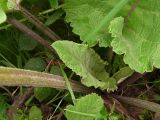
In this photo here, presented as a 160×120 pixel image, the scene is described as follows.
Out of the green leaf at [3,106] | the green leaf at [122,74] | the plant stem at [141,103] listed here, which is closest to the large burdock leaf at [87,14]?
the green leaf at [122,74]

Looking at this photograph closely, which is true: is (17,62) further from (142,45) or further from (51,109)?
(142,45)

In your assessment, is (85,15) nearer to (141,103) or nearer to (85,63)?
(85,63)

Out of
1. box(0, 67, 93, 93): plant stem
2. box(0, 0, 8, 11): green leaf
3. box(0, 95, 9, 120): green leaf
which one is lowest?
box(0, 95, 9, 120): green leaf

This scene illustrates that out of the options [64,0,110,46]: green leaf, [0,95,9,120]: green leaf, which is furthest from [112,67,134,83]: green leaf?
[0,95,9,120]: green leaf

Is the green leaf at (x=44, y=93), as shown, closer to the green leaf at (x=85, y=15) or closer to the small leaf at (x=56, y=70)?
the small leaf at (x=56, y=70)

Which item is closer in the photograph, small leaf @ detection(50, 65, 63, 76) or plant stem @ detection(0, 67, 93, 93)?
plant stem @ detection(0, 67, 93, 93)

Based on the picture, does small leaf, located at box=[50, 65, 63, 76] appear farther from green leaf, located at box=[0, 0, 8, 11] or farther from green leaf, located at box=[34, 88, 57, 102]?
green leaf, located at box=[0, 0, 8, 11]

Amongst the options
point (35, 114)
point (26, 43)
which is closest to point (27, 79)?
point (35, 114)
